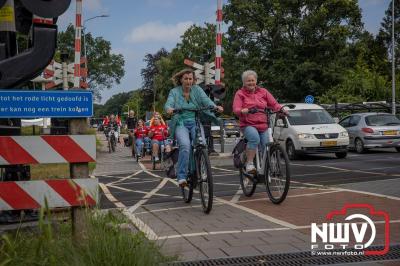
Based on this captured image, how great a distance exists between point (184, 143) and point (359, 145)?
13.9 meters

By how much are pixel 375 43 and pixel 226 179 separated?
72271mm

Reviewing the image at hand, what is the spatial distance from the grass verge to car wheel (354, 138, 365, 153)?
16.9 meters

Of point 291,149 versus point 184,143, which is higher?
point 184,143

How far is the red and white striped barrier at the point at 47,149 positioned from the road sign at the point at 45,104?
0.62 feet

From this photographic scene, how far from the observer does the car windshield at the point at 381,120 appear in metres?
19.9

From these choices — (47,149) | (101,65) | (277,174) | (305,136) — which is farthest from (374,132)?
(101,65)

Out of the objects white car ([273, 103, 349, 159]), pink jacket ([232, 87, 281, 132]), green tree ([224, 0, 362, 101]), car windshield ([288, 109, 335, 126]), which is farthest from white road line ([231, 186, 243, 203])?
green tree ([224, 0, 362, 101])

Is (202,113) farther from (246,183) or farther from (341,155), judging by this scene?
(341,155)

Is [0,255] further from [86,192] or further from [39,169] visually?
[39,169]

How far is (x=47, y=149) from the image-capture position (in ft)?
14.8

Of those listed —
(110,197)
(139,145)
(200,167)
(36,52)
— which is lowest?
(110,197)

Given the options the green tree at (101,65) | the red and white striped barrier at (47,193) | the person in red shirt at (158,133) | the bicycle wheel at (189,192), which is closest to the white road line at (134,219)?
the red and white striped barrier at (47,193)

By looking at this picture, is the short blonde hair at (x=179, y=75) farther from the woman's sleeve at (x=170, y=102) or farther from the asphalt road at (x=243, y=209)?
the asphalt road at (x=243, y=209)

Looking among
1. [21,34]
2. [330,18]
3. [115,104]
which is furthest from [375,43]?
[115,104]
